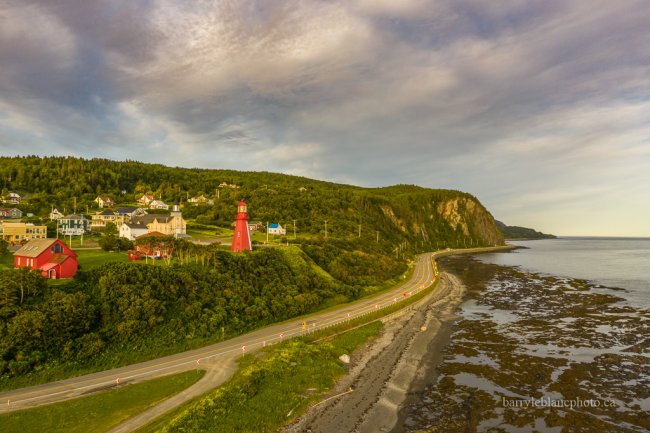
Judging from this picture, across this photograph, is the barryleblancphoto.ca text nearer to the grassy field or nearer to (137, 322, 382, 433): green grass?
(137, 322, 382, 433): green grass

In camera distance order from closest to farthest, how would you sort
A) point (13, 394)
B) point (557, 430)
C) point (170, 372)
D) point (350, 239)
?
point (557, 430), point (13, 394), point (170, 372), point (350, 239)

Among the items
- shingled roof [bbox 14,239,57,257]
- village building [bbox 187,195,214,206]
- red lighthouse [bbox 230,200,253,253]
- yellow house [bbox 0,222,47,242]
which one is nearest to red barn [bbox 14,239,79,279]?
shingled roof [bbox 14,239,57,257]

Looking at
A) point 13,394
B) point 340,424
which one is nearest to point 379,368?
point 340,424

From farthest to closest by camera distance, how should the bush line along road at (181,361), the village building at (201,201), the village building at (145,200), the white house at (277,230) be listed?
the village building at (201,201), the village building at (145,200), the white house at (277,230), the bush line along road at (181,361)

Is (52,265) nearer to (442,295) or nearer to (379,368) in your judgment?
(379,368)

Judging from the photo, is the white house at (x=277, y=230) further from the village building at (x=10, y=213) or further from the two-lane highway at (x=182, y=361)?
the village building at (x=10, y=213)

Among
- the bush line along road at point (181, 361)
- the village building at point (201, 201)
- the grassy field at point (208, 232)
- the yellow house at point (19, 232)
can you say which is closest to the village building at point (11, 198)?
the village building at point (201, 201)
